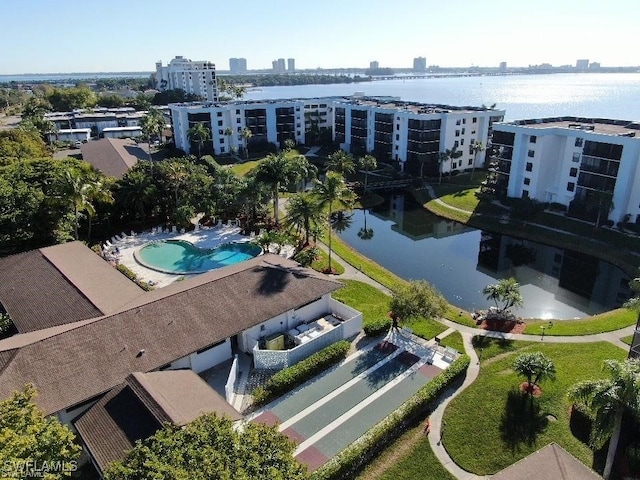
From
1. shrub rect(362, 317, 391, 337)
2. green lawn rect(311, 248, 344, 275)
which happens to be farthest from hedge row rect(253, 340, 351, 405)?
green lawn rect(311, 248, 344, 275)

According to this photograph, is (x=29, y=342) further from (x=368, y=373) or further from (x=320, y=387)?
(x=368, y=373)

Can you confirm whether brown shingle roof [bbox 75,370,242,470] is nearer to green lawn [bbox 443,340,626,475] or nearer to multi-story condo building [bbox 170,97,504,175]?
green lawn [bbox 443,340,626,475]

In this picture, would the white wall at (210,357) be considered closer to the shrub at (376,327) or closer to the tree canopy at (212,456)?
the shrub at (376,327)

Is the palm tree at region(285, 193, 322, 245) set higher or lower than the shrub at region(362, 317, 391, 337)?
higher

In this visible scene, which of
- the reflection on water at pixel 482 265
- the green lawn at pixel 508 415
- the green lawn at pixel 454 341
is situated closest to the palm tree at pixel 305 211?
the reflection on water at pixel 482 265

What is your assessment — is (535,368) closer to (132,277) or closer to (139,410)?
(139,410)

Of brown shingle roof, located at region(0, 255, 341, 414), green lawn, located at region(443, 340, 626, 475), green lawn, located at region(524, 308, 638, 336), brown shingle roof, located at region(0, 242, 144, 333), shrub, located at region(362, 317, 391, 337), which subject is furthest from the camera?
green lawn, located at region(524, 308, 638, 336)

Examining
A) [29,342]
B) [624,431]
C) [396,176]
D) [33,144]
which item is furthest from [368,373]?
[33,144]

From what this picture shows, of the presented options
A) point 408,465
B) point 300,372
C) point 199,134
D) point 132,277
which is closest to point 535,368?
point 408,465
